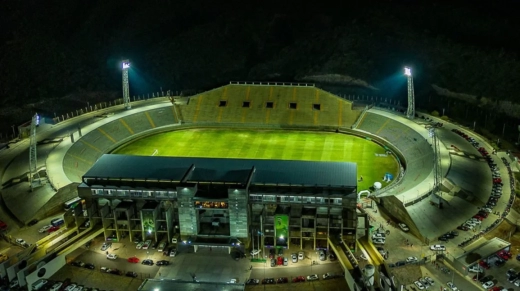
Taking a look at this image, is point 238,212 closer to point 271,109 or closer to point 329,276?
point 329,276

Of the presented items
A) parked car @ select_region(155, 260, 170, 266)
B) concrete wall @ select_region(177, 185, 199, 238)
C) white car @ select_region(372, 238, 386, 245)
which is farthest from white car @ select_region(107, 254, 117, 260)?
white car @ select_region(372, 238, 386, 245)

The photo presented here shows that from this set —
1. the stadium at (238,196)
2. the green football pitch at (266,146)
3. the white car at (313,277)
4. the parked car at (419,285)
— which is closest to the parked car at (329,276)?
the white car at (313,277)

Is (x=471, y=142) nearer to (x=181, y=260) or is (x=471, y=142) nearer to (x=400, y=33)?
(x=181, y=260)

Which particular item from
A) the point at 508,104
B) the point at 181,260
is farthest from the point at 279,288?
the point at 508,104

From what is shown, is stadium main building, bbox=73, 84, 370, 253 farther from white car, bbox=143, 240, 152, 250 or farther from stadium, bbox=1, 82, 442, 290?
white car, bbox=143, 240, 152, 250

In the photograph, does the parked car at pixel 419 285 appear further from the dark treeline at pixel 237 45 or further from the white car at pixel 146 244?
the dark treeline at pixel 237 45

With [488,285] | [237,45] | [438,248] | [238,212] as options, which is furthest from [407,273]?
[237,45]
